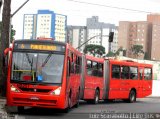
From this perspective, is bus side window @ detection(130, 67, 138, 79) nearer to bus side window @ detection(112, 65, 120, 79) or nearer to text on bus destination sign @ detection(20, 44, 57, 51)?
bus side window @ detection(112, 65, 120, 79)

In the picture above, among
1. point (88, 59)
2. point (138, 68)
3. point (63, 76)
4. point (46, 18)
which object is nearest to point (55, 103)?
point (63, 76)

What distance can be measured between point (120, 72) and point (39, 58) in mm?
13402

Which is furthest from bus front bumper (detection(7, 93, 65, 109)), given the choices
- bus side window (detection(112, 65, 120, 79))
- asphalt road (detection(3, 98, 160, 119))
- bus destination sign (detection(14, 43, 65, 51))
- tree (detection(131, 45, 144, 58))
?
tree (detection(131, 45, 144, 58))

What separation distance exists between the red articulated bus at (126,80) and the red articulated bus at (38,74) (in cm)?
1119

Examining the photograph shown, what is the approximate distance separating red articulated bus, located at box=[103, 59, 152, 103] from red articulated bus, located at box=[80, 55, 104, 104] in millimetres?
977

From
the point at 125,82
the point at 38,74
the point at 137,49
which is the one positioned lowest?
the point at 125,82

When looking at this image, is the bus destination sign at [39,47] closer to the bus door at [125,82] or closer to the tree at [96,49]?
the bus door at [125,82]

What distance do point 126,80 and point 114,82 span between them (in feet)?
5.16

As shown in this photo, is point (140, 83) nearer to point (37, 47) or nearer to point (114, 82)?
point (114, 82)

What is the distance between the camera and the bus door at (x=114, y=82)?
97.1 ft

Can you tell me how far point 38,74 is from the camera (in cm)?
1758

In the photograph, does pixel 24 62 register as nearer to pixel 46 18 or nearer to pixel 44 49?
pixel 44 49

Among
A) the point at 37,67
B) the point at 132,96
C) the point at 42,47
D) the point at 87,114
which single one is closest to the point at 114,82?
the point at 132,96

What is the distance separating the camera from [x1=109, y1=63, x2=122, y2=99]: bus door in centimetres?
2961
